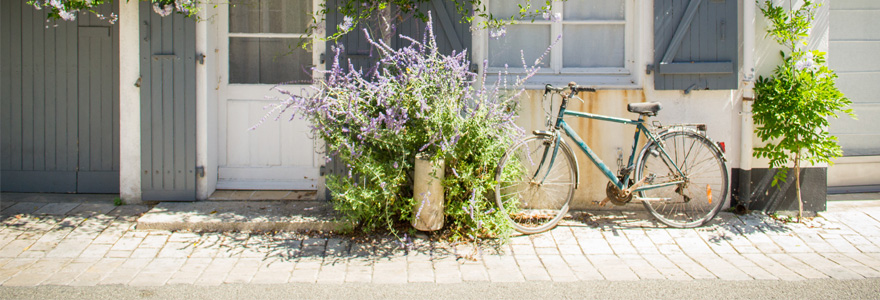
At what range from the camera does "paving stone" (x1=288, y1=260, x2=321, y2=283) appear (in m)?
4.37

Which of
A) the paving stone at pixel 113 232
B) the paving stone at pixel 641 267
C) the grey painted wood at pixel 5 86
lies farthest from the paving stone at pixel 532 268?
the grey painted wood at pixel 5 86

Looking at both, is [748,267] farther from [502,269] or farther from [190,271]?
[190,271]

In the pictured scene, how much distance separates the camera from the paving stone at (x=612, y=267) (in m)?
4.49

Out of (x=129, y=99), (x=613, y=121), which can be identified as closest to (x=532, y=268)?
(x=613, y=121)

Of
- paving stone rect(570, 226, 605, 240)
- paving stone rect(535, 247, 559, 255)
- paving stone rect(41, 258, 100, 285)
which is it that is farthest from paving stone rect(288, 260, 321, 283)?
paving stone rect(570, 226, 605, 240)

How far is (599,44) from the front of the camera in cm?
618

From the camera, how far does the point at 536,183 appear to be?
5.43m

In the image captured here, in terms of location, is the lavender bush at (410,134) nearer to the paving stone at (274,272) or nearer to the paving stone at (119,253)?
the paving stone at (274,272)

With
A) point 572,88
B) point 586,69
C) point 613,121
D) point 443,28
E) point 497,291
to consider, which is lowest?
point 497,291

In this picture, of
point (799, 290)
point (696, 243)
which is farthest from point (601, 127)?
point (799, 290)

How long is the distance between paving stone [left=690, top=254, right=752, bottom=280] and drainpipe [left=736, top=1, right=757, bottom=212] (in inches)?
49.6

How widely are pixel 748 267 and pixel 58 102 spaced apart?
600 cm

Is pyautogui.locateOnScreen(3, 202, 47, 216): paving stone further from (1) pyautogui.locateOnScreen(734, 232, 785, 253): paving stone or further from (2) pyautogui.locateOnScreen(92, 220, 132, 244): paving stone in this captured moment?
(1) pyautogui.locateOnScreen(734, 232, 785, 253): paving stone

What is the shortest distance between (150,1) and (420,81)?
2.62 metres
